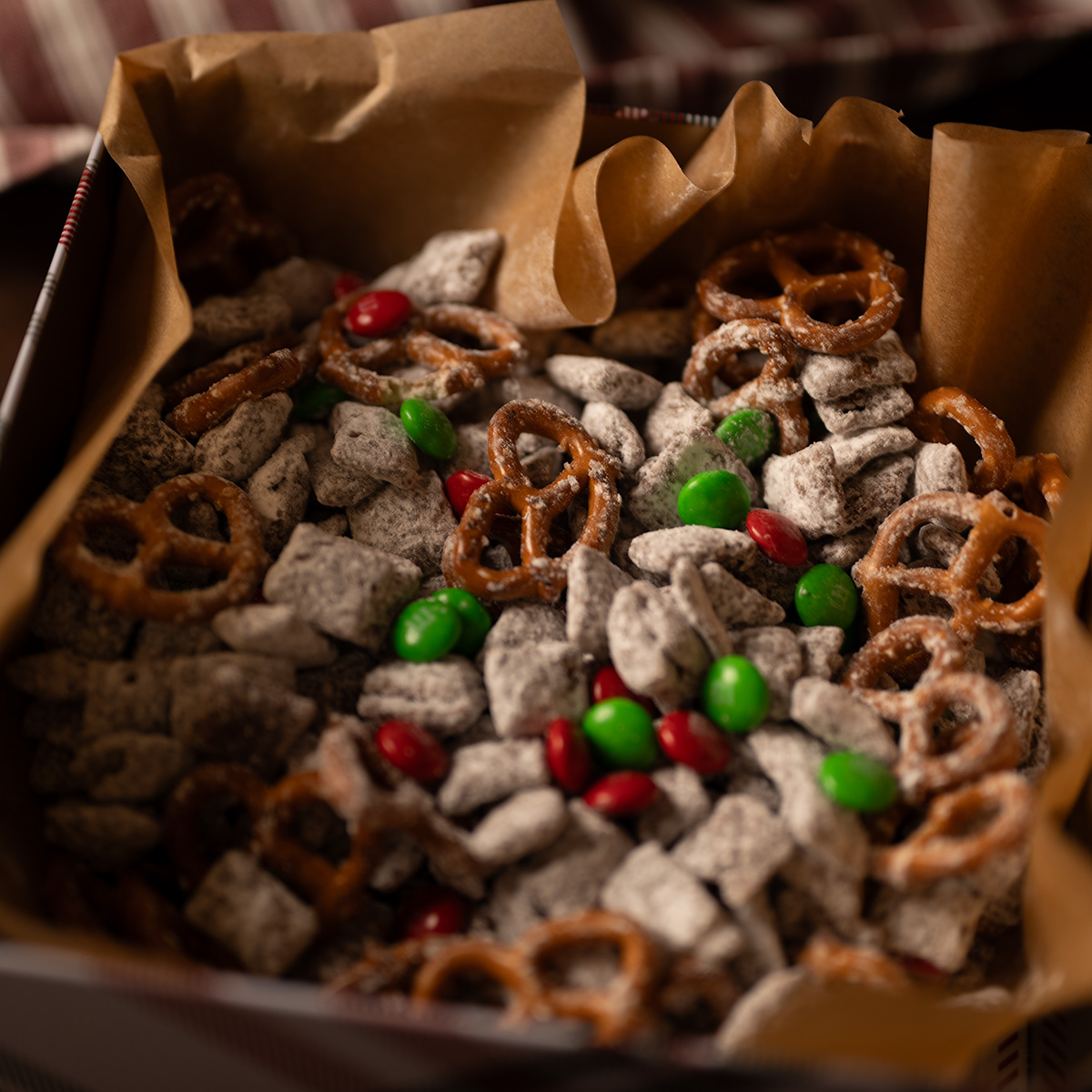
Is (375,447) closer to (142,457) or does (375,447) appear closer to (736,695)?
(142,457)

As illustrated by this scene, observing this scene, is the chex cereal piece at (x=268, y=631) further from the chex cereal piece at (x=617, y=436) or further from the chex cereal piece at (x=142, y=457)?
the chex cereal piece at (x=617, y=436)

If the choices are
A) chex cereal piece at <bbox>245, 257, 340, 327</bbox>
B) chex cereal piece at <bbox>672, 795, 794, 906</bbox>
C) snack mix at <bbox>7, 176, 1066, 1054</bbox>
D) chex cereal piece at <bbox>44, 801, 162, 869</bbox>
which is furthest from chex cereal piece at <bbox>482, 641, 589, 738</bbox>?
chex cereal piece at <bbox>245, 257, 340, 327</bbox>

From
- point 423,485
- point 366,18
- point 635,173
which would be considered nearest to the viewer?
point 423,485

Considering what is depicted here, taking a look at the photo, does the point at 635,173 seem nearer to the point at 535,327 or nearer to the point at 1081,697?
the point at 535,327

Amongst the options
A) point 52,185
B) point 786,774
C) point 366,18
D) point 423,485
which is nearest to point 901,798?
point 786,774

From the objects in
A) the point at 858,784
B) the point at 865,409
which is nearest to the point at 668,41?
the point at 865,409

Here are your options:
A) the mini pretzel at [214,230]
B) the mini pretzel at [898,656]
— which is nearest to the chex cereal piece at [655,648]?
the mini pretzel at [898,656]

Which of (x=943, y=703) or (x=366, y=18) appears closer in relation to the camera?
(x=943, y=703)
